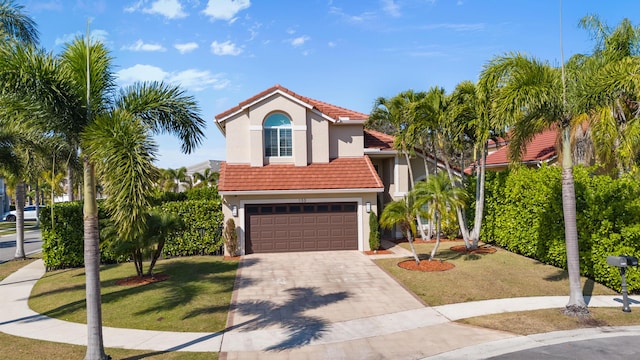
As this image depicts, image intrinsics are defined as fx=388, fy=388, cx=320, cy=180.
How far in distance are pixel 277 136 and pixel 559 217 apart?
12.6 m

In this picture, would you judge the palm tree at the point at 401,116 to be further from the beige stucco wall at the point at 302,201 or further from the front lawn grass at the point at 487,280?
the front lawn grass at the point at 487,280

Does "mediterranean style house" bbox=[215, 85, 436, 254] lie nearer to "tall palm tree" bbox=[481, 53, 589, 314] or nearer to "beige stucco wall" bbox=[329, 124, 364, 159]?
"beige stucco wall" bbox=[329, 124, 364, 159]

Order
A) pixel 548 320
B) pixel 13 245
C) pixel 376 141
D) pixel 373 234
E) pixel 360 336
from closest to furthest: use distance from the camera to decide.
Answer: pixel 360 336, pixel 548 320, pixel 373 234, pixel 376 141, pixel 13 245

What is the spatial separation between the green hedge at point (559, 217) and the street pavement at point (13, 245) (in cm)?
2396

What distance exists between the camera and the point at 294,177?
18625mm

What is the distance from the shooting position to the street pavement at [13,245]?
2120 centimetres

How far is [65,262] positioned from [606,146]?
22320mm

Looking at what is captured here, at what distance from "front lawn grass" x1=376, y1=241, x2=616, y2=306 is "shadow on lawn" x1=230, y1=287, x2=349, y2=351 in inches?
109

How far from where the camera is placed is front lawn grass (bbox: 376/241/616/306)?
11.7m

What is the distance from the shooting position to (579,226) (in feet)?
40.3

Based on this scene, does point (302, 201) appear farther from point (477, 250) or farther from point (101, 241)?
point (101, 241)

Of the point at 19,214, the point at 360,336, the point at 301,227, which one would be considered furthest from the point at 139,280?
the point at 19,214

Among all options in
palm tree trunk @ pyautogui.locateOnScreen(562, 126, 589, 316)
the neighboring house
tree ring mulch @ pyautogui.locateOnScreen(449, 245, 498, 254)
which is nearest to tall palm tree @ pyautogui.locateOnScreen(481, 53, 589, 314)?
palm tree trunk @ pyautogui.locateOnScreen(562, 126, 589, 316)

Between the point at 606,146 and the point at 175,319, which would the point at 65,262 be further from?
the point at 606,146
